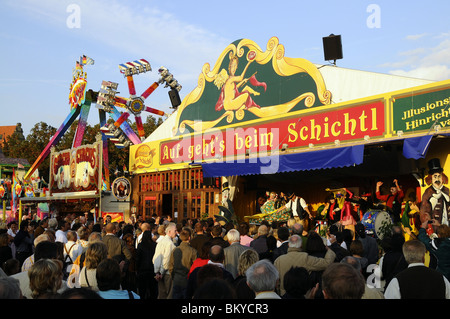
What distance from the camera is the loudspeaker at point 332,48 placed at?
1655cm

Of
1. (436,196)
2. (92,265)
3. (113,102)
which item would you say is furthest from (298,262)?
(113,102)

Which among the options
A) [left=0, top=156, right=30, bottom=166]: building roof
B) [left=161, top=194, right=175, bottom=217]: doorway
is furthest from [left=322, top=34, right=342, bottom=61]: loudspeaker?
[left=0, top=156, right=30, bottom=166]: building roof

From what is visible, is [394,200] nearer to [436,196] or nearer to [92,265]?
[436,196]

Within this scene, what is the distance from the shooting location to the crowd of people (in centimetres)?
388

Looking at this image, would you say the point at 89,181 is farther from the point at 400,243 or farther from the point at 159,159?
the point at 400,243

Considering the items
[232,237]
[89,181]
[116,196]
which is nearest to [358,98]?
[232,237]

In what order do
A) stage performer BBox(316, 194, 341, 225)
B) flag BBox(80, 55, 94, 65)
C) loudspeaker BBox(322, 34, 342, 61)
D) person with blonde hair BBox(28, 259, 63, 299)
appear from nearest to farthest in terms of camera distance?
person with blonde hair BBox(28, 259, 63, 299), stage performer BBox(316, 194, 341, 225), loudspeaker BBox(322, 34, 342, 61), flag BBox(80, 55, 94, 65)

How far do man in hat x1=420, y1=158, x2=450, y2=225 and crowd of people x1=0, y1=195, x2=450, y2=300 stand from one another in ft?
14.8

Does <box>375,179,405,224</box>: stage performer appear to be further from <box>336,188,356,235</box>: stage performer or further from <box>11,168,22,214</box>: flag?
<box>11,168,22,214</box>: flag

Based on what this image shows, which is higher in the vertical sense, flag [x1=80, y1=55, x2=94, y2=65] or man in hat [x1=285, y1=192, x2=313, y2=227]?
flag [x1=80, y1=55, x2=94, y2=65]

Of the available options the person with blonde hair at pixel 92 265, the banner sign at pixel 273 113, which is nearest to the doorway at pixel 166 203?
the banner sign at pixel 273 113

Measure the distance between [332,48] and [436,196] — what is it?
6375 mm

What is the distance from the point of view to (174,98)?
89.7ft
